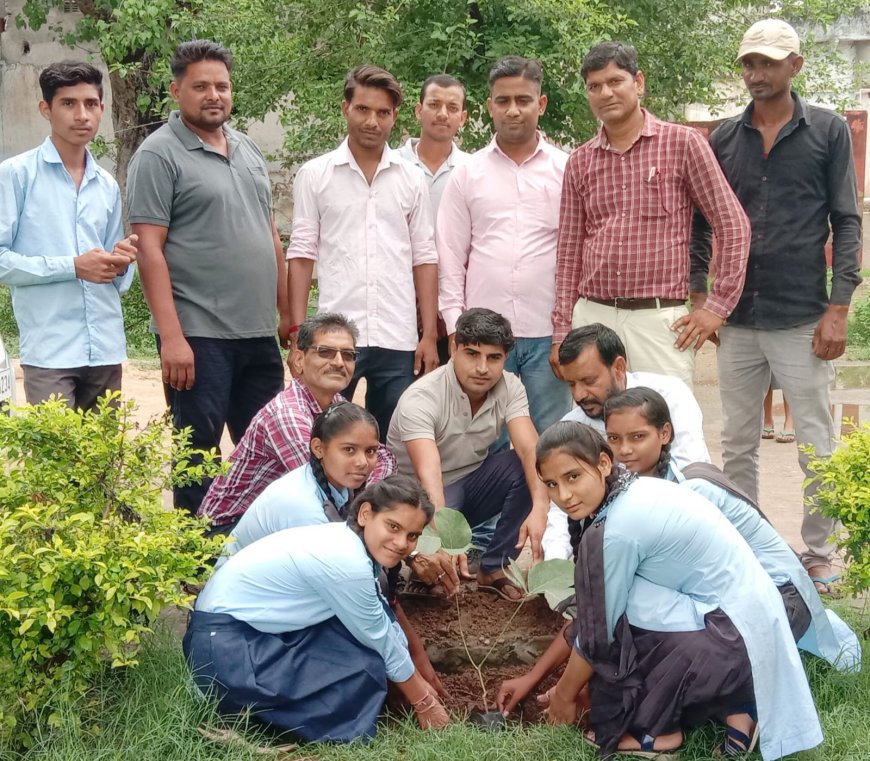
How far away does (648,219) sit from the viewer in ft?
14.3

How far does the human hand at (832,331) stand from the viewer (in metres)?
4.43

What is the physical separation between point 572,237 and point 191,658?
2.30 meters

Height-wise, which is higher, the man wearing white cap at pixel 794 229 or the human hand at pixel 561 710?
the man wearing white cap at pixel 794 229

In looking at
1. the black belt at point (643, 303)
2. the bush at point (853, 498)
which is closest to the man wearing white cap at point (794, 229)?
the black belt at point (643, 303)

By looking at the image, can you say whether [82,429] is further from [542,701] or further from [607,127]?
[607,127]

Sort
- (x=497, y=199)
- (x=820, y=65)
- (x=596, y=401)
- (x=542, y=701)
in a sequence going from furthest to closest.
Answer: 1. (x=820, y=65)
2. (x=497, y=199)
3. (x=596, y=401)
4. (x=542, y=701)

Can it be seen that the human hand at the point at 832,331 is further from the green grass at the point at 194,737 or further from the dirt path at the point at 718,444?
the green grass at the point at 194,737

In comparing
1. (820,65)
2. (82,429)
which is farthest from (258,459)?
(820,65)

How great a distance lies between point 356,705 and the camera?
3.29 meters

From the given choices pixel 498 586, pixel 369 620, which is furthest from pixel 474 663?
pixel 369 620

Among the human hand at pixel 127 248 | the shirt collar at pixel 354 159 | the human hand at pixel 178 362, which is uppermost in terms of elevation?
the shirt collar at pixel 354 159

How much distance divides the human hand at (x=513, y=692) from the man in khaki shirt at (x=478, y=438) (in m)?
0.68

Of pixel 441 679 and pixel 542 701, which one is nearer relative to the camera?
pixel 542 701

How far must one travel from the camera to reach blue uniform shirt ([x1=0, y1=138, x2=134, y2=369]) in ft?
14.2
